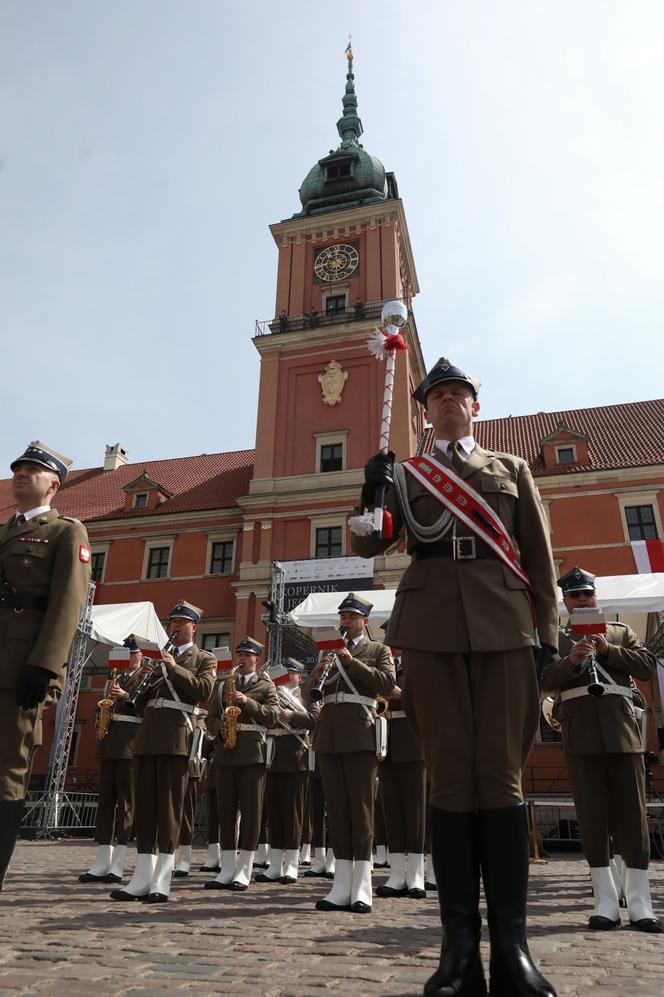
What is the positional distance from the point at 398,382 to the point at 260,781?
23445 mm

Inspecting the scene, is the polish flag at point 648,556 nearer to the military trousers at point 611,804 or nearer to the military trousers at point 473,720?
the military trousers at point 611,804

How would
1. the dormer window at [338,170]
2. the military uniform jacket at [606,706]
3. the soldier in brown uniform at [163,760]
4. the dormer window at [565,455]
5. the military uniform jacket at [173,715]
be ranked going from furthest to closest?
the dormer window at [338,170], the dormer window at [565,455], the military uniform jacket at [173,715], the soldier in brown uniform at [163,760], the military uniform jacket at [606,706]

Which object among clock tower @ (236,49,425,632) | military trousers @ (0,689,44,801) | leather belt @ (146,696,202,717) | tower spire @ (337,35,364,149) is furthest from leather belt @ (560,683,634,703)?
tower spire @ (337,35,364,149)

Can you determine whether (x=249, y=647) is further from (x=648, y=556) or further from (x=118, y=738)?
(x=648, y=556)

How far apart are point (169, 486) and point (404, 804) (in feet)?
88.4

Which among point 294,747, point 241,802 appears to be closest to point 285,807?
point 294,747

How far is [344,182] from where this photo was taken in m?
35.6

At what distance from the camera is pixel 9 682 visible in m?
3.55

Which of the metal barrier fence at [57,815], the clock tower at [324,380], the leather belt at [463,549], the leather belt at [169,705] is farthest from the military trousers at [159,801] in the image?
the clock tower at [324,380]

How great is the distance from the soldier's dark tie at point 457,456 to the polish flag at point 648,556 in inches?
744

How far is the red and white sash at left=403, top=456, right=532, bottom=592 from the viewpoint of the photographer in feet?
10.4

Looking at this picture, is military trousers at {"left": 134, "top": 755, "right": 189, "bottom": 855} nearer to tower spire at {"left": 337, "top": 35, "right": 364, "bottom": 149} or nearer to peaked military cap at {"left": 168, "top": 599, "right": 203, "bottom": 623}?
peaked military cap at {"left": 168, "top": 599, "right": 203, "bottom": 623}

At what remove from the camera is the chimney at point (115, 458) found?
36.6 m

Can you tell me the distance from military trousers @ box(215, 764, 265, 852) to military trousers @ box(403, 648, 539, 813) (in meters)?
4.31
